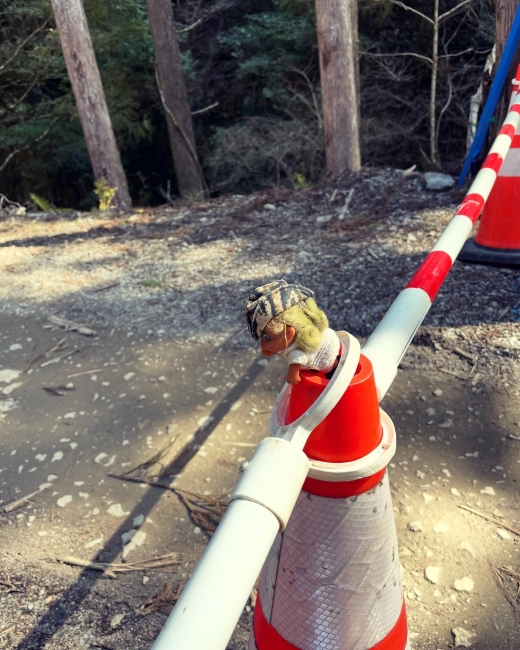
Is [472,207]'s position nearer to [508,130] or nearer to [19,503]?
[508,130]

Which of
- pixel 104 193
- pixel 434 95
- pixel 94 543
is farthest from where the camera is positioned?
Answer: pixel 434 95

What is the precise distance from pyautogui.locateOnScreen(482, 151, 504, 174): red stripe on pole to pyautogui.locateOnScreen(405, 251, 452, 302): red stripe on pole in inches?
45.5

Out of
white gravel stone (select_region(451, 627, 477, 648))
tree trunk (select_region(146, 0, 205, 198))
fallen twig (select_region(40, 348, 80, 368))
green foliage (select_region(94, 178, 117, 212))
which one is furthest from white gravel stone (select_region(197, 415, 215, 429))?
tree trunk (select_region(146, 0, 205, 198))

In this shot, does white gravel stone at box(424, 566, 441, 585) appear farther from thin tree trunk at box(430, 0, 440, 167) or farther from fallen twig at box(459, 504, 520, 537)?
thin tree trunk at box(430, 0, 440, 167)

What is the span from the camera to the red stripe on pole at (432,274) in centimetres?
168

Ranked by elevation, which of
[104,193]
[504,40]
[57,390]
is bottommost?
[104,193]

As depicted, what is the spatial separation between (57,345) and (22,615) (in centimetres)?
219

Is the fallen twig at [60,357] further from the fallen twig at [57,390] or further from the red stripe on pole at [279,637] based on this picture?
the red stripe on pole at [279,637]

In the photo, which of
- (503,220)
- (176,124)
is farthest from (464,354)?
(176,124)

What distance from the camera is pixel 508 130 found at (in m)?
3.16

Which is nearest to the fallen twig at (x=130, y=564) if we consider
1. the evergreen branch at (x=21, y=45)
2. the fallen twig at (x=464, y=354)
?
the fallen twig at (x=464, y=354)

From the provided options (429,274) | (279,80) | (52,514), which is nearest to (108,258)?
(52,514)

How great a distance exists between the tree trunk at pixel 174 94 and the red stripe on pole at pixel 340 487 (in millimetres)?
9708

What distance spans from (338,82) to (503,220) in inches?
148
